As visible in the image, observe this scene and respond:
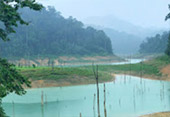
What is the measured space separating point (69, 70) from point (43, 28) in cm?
6222

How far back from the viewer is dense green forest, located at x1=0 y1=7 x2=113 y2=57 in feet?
336

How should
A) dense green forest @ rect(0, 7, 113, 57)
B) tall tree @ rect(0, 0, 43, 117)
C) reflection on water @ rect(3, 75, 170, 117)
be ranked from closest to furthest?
1. tall tree @ rect(0, 0, 43, 117)
2. reflection on water @ rect(3, 75, 170, 117)
3. dense green forest @ rect(0, 7, 113, 57)

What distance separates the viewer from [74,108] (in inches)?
1298

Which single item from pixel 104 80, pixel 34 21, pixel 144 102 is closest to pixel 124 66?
pixel 104 80

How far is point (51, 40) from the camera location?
379 feet

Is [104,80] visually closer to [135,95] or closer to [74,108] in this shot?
[135,95]

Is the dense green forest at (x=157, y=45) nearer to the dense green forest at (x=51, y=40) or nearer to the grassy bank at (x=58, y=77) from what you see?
the dense green forest at (x=51, y=40)

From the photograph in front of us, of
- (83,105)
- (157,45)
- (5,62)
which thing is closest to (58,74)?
(83,105)

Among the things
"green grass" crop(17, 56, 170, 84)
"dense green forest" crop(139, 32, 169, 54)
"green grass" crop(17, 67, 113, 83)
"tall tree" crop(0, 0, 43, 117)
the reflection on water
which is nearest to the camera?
"tall tree" crop(0, 0, 43, 117)

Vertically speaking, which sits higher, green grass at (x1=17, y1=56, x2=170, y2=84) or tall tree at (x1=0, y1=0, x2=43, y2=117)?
tall tree at (x1=0, y1=0, x2=43, y2=117)

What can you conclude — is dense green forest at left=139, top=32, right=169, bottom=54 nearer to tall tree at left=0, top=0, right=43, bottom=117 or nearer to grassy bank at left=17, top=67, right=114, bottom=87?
grassy bank at left=17, top=67, right=114, bottom=87

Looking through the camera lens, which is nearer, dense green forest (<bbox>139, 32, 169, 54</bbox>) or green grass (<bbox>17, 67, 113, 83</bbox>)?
green grass (<bbox>17, 67, 113, 83</bbox>)

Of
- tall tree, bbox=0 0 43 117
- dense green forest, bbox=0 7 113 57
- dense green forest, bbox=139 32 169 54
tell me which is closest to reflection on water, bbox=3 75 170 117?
tall tree, bbox=0 0 43 117

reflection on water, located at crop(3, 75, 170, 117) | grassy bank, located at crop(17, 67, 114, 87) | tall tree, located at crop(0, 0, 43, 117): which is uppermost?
tall tree, located at crop(0, 0, 43, 117)
